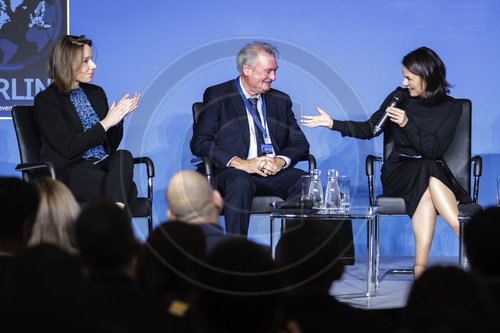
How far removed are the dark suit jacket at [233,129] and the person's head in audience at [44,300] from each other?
8.95 feet

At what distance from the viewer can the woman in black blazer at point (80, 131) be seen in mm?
3520

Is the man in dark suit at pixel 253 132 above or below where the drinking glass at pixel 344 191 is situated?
above

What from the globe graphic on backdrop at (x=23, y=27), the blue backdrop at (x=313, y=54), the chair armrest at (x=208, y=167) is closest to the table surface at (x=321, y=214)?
the chair armrest at (x=208, y=167)

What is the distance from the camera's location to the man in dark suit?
3.86m

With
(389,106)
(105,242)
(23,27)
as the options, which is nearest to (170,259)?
(105,242)

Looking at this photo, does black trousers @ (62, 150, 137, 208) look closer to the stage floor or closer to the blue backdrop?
the blue backdrop

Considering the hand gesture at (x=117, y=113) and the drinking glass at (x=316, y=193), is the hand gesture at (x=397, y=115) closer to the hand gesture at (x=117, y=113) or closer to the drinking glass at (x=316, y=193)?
the drinking glass at (x=316, y=193)

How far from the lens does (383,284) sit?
12.2ft

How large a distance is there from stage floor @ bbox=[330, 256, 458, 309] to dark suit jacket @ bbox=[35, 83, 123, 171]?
5.33 feet

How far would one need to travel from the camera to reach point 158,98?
4.24 m

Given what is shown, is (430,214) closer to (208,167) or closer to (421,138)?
(421,138)

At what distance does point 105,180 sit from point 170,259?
7.04 feet

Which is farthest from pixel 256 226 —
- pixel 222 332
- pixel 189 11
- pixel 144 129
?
pixel 222 332

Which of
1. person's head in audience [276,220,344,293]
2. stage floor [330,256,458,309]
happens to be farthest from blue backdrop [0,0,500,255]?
person's head in audience [276,220,344,293]
